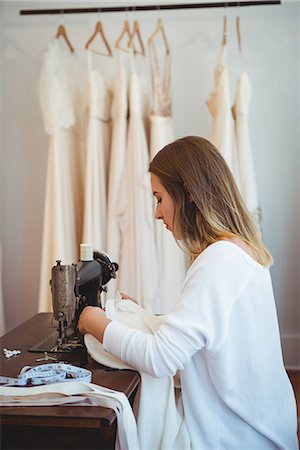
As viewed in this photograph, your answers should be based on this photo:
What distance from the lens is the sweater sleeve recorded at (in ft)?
4.48

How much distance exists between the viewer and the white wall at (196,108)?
11.0 ft

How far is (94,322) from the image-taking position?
149cm

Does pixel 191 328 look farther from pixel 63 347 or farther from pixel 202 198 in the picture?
pixel 63 347

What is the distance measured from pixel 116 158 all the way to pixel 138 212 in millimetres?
294

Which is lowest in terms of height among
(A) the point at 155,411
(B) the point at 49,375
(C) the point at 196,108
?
(A) the point at 155,411

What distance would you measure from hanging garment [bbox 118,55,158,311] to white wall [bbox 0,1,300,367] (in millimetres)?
555

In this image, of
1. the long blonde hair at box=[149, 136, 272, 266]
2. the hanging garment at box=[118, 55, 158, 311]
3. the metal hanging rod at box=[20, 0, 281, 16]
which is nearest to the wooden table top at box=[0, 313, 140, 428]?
the long blonde hair at box=[149, 136, 272, 266]

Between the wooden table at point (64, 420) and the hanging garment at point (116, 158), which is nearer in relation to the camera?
the wooden table at point (64, 420)

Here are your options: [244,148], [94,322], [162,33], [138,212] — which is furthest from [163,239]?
[94,322]

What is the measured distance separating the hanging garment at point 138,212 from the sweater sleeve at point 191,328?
4.88 ft

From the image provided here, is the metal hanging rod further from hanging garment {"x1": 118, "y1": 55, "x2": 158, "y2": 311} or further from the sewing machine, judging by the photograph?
the sewing machine

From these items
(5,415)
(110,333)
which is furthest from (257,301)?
(5,415)

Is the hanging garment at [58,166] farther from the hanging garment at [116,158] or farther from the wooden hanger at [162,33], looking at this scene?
the wooden hanger at [162,33]

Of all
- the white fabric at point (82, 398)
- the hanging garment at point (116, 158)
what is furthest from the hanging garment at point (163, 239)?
the white fabric at point (82, 398)
